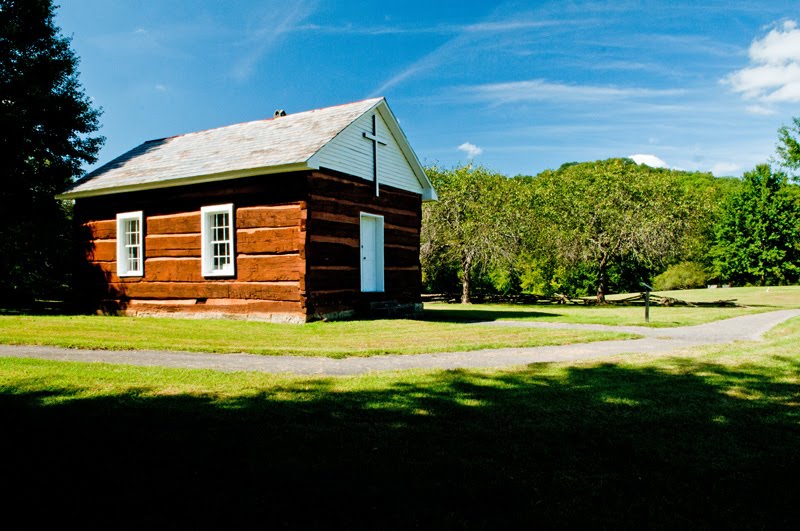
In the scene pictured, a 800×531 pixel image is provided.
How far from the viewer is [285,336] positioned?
36.6ft

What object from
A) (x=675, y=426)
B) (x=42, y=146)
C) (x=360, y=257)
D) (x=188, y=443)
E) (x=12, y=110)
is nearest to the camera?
(x=188, y=443)

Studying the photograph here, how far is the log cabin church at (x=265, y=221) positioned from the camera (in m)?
14.1

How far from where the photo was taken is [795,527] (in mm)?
2943

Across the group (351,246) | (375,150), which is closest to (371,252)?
(351,246)

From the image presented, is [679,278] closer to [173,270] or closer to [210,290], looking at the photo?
[210,290]

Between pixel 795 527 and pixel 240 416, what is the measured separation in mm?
4054

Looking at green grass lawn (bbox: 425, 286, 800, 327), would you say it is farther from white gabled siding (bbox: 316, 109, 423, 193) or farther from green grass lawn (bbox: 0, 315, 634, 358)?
white gabled siding (bbox: 316, 109, 423, 193)

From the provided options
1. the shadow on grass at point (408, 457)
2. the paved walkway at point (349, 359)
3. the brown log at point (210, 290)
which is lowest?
the shadow on grass at point (408, 457)

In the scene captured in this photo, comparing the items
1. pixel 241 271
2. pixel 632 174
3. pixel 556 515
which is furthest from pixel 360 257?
pixel 632 174

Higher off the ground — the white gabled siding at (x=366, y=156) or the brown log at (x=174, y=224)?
the white gabled siding at (x=366, y=156)

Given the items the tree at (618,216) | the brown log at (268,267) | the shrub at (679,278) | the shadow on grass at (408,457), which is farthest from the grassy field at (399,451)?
the shrub at (679,278)

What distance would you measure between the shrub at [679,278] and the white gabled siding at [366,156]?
3595 cm

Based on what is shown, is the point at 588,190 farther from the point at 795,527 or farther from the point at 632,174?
the point at 795,527

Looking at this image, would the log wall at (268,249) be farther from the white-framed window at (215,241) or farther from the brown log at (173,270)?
the white-framed window at (215,241)
